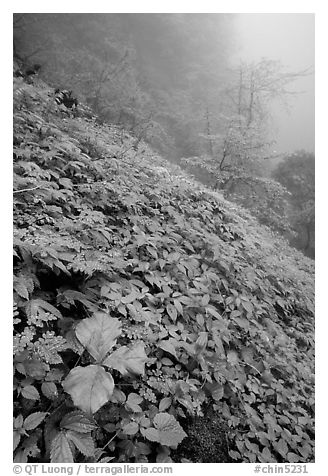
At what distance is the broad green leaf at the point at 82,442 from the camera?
1.26 meters

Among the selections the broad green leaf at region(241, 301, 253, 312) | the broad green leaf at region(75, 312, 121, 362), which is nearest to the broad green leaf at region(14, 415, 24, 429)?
the broad green leaf at region(75, 312, 121, 362)

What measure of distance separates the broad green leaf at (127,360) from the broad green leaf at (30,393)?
12.7 inches

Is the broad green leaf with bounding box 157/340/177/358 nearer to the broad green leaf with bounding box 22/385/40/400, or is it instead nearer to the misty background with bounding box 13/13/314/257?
the broad green leaf with bounding box 22/385/40/400

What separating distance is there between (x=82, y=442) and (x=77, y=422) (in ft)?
0.27

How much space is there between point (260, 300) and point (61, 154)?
2.61 metres

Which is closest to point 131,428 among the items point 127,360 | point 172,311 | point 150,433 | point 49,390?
point 150,433

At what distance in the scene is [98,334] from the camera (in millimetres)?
1516

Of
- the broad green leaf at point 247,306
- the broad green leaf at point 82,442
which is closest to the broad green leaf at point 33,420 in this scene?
the broad green leaf at point 82,442

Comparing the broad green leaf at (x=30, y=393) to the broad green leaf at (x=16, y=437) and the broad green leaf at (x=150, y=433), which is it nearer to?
the broad green leaf at (x=16, y=437)

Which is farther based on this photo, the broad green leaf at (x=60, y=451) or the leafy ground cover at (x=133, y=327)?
the leafy ground cover at (x=133, y=327)

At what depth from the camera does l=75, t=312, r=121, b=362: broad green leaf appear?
4.79 feet

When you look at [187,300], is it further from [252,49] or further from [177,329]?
[252,49]

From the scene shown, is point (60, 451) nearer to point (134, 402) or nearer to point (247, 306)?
point (134, 402)

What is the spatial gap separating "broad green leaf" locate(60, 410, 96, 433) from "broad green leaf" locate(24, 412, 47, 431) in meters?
0.10
